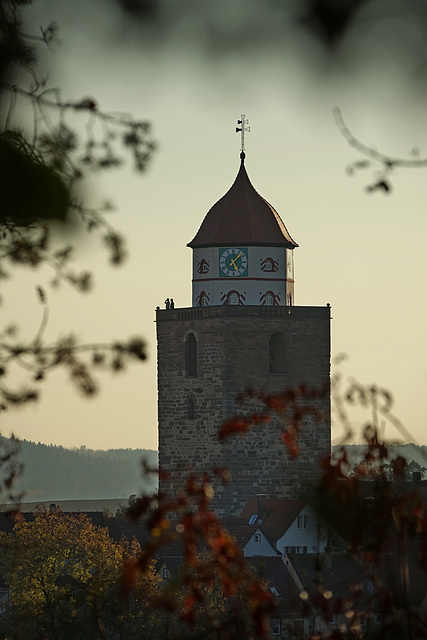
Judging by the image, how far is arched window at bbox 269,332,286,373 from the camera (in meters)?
50.5

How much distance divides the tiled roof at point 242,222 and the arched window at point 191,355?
265 centimetres

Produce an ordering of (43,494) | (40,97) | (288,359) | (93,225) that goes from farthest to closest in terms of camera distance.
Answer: (43,494) < (288,359) < (40,97) < (93,225)

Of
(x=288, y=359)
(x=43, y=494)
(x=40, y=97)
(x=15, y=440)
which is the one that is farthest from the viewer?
(x=43, y=494)

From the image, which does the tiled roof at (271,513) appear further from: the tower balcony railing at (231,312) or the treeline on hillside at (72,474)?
the treeline on hillside at (72,474)

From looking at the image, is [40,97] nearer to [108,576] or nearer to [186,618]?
[186,618]

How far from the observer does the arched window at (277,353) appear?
50469 millimetres

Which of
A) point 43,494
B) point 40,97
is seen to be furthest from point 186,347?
point 43,494

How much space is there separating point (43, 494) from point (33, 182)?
550 ft

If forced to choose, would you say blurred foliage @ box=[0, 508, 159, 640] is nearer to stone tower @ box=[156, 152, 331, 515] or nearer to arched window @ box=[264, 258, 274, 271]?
stone tower @ box=[156, 152, 331, 515]

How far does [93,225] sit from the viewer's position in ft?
29.1

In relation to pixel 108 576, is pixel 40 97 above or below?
above

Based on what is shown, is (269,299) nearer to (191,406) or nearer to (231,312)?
(231,312)

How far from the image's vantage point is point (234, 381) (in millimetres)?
50344

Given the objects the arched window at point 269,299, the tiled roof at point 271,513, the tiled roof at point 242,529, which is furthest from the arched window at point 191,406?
the arched window at point 269,299
